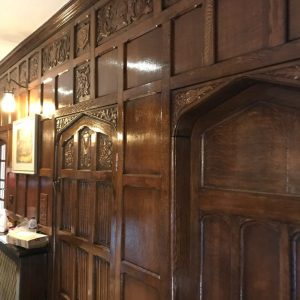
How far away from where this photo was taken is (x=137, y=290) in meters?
1.98

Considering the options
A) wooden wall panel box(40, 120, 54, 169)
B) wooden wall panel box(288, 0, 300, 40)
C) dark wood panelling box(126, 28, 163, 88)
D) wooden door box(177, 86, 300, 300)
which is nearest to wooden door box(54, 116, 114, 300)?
wooden wall panel box(40, 120, 54, 169)

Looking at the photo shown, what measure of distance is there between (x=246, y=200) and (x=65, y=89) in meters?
1.99

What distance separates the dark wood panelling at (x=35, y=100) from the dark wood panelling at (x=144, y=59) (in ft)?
5.00

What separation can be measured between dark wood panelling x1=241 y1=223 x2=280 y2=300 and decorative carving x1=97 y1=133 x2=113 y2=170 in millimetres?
1150

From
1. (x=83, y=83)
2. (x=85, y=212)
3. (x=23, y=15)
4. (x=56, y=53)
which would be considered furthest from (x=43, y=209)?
(x=23, y=15)

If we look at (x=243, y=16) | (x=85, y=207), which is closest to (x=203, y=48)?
(x=243, y=16)

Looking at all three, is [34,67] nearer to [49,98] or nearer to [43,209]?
[49,98]

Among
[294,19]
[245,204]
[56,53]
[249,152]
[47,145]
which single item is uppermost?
[56,53]

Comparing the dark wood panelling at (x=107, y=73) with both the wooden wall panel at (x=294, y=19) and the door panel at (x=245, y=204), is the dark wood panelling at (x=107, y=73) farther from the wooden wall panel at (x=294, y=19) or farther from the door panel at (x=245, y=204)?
the wooden wall panel at (x=294, y=19)

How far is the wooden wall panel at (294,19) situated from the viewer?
1.23 meters

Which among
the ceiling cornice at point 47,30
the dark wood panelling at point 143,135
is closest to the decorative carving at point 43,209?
the dark wood panelling at point 143,135

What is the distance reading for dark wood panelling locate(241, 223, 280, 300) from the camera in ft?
4.54

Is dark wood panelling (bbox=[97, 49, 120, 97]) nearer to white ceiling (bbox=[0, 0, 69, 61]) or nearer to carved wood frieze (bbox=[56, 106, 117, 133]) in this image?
carved wood frieze (bbox=[56, 106, 117, 133])

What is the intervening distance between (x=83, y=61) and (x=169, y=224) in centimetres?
155
